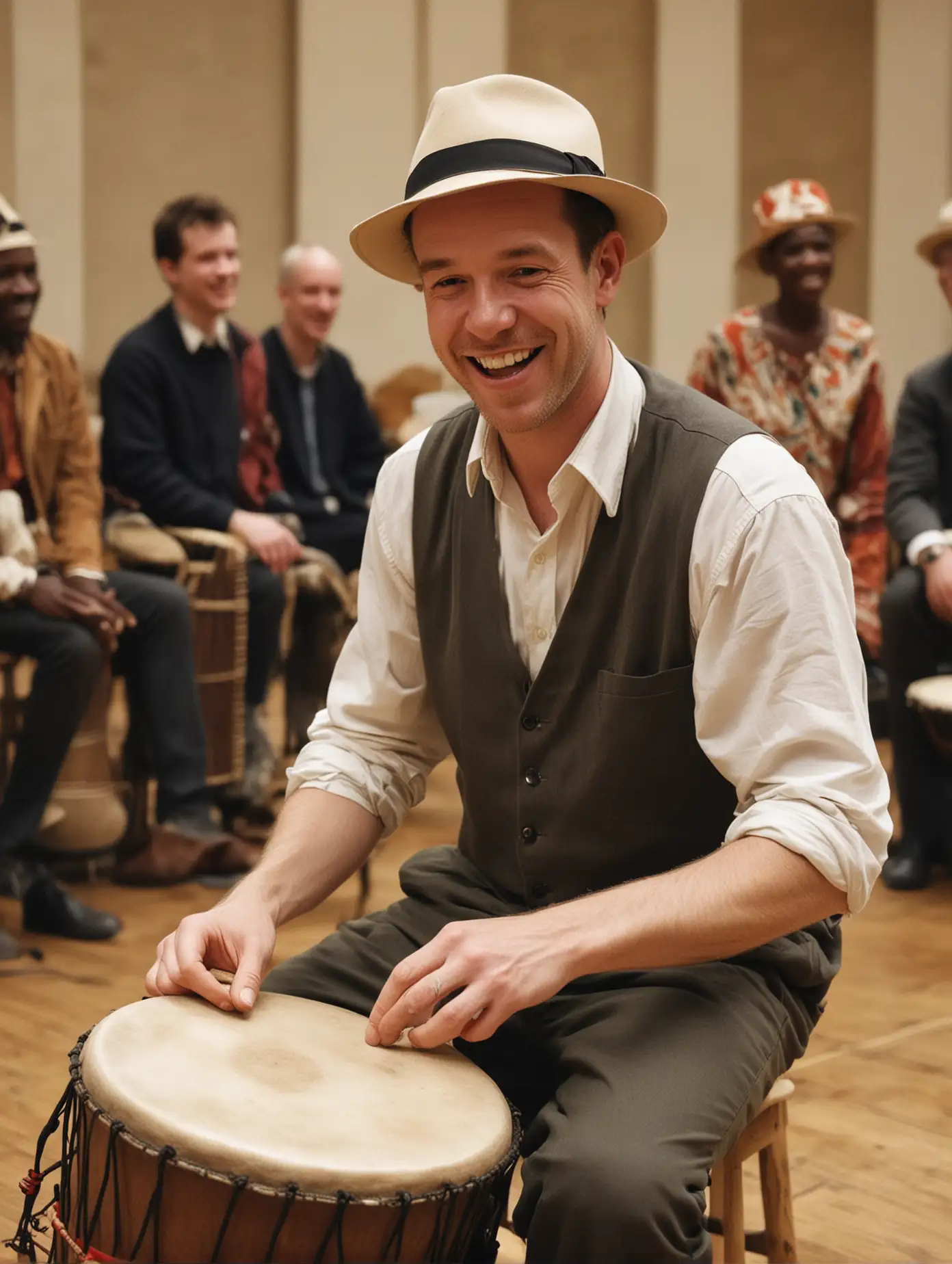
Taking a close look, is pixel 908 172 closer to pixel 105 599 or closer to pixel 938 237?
pixel 938 237

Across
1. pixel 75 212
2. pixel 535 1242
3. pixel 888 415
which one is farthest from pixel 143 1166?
pixel 888 415

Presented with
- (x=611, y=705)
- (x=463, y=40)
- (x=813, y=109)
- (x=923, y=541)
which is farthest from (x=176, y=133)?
(x=611, y=705)

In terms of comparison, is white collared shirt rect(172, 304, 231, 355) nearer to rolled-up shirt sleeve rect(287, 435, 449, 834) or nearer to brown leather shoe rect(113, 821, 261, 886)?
brown leather shoe rect(113, 821, 261, 886)

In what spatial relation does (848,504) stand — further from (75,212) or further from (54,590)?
(75,212)

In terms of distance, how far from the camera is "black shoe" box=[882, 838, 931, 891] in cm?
414

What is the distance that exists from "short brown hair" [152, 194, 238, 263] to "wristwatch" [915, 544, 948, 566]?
229cm

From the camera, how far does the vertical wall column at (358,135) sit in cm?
740

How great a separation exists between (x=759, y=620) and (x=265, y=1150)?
70 cm

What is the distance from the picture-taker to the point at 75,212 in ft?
22.6

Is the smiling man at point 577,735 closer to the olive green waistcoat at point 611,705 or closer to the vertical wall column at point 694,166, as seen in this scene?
the olive green waistcoat at point 611,705

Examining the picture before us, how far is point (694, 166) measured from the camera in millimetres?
8070

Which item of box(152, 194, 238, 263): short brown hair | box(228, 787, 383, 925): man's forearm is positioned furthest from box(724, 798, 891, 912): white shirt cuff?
box(152, 194, 238, 263): short brown hair

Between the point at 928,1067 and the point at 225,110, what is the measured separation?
5920mm

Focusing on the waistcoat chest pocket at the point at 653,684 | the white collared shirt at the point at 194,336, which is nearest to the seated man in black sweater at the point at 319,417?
the white collared shirt at the point at 194,336
